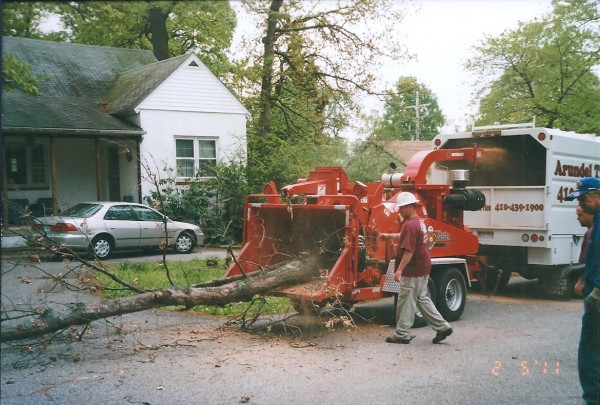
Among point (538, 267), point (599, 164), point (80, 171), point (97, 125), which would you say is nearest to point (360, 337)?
point (538, 267)

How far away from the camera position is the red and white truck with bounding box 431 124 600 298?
10.7 metres

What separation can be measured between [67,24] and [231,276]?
18.2ft

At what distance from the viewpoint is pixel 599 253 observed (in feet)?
15.4

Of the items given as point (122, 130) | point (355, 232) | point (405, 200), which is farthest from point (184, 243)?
point (405, 200)

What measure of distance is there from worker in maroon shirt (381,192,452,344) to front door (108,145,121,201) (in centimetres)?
1147

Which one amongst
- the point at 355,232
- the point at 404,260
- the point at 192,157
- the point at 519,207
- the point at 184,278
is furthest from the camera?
the point at 192,157

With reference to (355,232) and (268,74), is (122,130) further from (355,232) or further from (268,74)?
(355,232)

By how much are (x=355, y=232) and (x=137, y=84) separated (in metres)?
11.3

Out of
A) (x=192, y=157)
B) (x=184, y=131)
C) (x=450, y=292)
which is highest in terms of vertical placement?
(x=184, y=131)

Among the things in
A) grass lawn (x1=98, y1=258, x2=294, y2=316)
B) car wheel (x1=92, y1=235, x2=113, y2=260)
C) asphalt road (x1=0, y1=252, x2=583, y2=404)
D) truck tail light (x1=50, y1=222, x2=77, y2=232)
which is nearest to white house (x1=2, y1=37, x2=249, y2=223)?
truck tail light (x1=50, y1=222, x2=77, y2=232)

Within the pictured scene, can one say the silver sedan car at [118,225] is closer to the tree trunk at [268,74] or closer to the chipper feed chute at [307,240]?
the chipper feed chute at [307,240]

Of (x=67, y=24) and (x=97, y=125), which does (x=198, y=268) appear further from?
(x=67, y=24)

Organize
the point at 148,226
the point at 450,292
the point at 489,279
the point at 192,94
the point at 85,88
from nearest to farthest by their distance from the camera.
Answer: the point at 450,292 → the point at 489,279 → the point at 85,88 → the point at 148,226 → the point at 192,94

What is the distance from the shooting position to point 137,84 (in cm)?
1673
